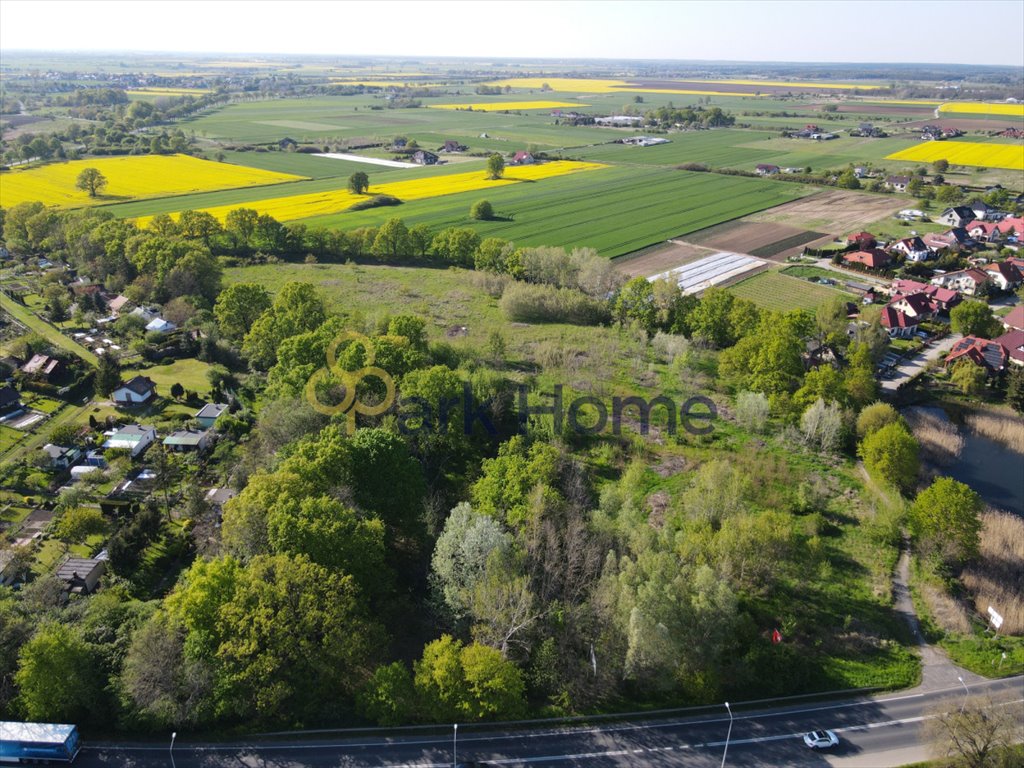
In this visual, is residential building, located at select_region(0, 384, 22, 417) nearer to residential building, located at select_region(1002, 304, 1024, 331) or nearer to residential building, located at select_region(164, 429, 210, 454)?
residential building, located at select_region(164, 429, 210, 454)

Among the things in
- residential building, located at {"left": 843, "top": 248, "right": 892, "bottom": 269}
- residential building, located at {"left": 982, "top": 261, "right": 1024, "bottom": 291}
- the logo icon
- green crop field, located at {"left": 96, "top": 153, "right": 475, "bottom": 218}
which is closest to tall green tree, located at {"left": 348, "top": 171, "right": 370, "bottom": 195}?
green crop field, located at {"left": 96, "top": 153, "right": 475, "bottom": 218}

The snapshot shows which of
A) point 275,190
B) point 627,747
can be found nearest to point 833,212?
point 275,190

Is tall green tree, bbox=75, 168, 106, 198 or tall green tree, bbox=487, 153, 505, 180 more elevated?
tall green tree, bbox=487, 153, 505, 180

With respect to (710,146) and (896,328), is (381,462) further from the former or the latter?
(710,146)

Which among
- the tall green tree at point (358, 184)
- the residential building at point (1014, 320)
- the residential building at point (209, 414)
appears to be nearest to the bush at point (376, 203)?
the tall green tree at point (358, 184)

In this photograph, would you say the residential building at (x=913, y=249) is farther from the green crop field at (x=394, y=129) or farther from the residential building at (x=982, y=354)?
the green crop field at (x=394, y=129)
